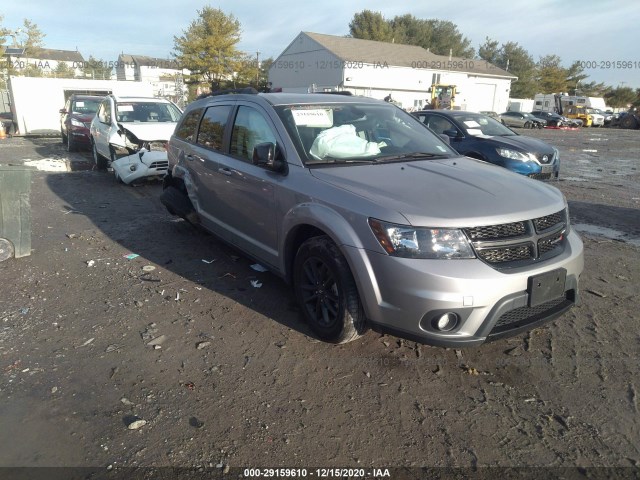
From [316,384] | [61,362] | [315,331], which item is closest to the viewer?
[316,384]

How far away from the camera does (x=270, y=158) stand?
12.1 ft

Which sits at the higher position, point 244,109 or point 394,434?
point 244,109

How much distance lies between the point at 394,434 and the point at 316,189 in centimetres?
169

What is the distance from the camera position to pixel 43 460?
244 cm

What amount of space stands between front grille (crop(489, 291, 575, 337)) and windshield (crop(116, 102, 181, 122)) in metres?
9.85

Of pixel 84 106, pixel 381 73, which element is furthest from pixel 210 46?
pixel 84 106

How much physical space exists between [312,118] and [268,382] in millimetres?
2199

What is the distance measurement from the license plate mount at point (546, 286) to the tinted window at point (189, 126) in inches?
161

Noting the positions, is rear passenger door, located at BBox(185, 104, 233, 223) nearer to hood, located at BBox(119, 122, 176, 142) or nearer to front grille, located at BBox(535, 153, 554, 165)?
hood, located at BBox(119, 122, 176, 142)

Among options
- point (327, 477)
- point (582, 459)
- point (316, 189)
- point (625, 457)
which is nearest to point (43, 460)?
point (327, 477)

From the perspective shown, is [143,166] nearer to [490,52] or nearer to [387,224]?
[387,224]

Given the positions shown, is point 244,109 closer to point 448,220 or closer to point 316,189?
point 316,189

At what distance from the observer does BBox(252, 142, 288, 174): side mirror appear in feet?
12.1
